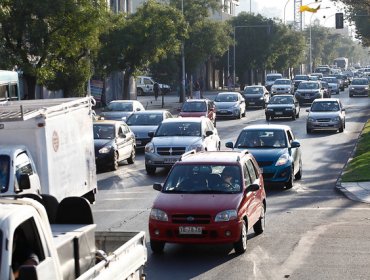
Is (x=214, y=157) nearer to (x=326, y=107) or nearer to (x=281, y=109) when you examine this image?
(x=326, y=107)

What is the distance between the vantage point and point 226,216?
48.6ft

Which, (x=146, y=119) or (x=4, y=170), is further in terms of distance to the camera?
(x=146, y=119)

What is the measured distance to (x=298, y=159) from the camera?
1013 inches

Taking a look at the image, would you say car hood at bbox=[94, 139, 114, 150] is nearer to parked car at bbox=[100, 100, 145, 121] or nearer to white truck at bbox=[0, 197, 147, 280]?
parked car at bbox=[100, 100, 145, 121]

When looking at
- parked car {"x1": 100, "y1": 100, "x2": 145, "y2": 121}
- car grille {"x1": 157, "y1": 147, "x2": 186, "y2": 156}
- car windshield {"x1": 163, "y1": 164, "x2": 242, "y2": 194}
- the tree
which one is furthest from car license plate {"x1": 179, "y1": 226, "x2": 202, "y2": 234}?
parked car {"x1": 100, "y1": 100, "x2": 145, "y2": 121}

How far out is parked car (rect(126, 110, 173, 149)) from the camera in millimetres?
34906

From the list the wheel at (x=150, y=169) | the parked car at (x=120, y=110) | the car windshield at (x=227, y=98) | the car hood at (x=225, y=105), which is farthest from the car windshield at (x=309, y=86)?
the wheel at (x=150, y=169)

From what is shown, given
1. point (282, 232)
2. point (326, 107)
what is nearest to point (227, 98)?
point (326, 107)

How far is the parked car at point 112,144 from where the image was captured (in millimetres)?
28797

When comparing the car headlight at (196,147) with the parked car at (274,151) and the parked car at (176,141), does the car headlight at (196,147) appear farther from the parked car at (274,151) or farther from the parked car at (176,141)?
the parked car at (274,151)

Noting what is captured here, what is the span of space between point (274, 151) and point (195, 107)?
23124 mm

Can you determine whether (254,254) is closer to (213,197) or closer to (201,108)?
(213,197)

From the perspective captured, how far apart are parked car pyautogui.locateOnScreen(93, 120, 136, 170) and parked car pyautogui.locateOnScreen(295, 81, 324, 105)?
36.2 metres

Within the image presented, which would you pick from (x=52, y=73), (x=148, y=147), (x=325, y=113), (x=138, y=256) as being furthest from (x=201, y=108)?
(x=138, y=256)
